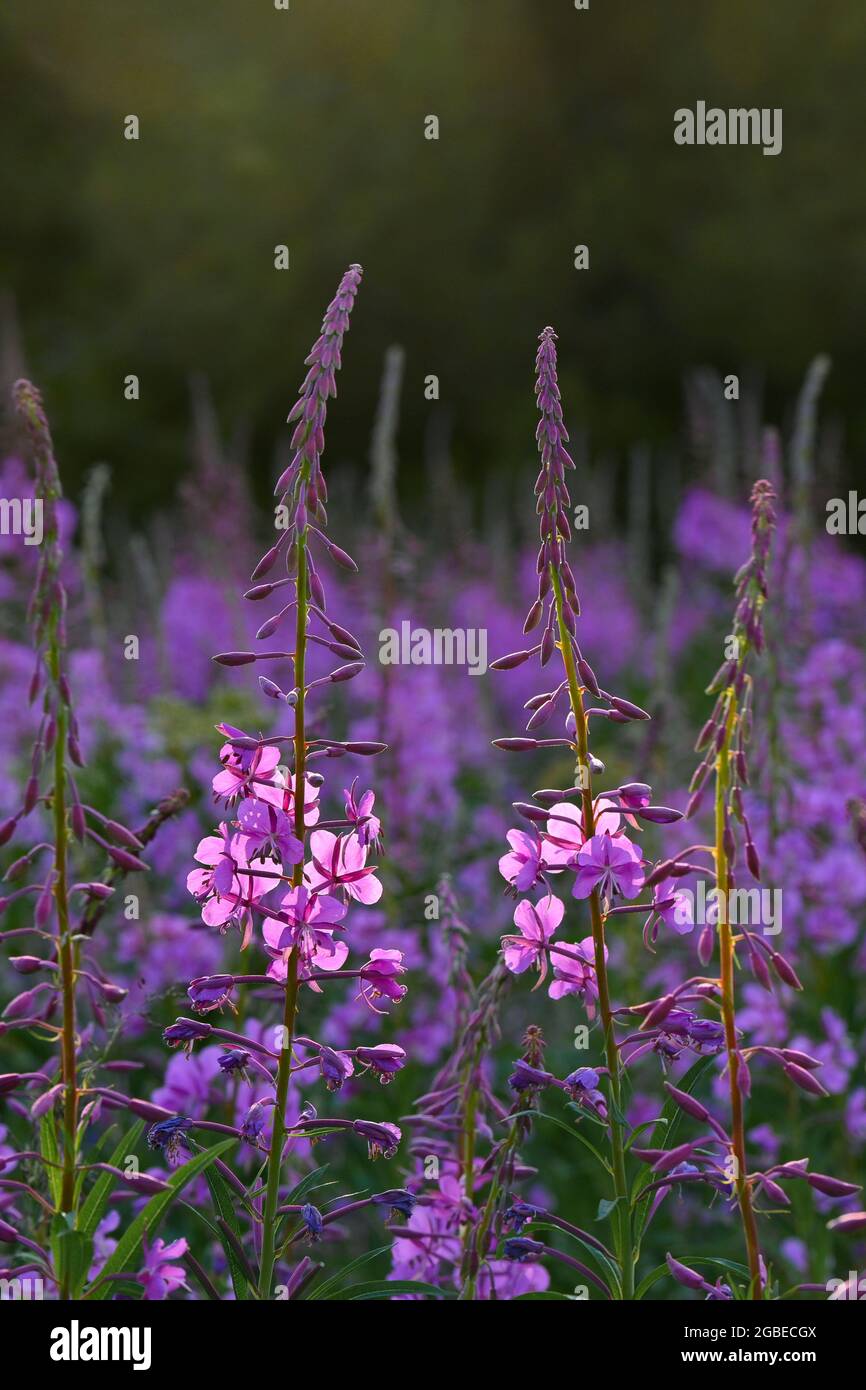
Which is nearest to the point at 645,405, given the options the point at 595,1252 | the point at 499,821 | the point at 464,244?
the point at 464,244

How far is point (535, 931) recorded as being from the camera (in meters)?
2.00

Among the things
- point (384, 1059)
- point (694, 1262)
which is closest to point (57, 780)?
point (384, 1059)

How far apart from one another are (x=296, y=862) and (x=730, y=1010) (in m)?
0.61

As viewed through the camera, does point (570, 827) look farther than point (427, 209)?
No

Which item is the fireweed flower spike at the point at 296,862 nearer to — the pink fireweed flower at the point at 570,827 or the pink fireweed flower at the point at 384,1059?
the pink fireweed flower at the point at 384,1059

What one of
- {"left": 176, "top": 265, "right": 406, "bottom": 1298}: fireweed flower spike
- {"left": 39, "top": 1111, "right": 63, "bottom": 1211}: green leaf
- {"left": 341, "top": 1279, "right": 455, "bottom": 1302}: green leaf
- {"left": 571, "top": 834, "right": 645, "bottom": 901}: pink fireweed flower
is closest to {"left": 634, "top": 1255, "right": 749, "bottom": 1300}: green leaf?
{"left": 341, "top": 1279, "right": 455, "bottom": 1302}: green leaf

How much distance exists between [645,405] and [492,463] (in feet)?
6.55

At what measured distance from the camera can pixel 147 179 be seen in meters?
13.2

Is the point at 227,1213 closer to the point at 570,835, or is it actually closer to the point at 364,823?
the point at 364,823

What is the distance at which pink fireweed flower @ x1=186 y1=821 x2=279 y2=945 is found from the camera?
1897mm

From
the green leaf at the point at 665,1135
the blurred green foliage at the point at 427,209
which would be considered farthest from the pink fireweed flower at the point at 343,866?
the blurred green foliage at the point at 427,209

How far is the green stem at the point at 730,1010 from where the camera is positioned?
1.89 meters

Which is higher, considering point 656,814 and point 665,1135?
point 656,814

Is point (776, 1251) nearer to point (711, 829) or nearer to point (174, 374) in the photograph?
point (711, 829)
